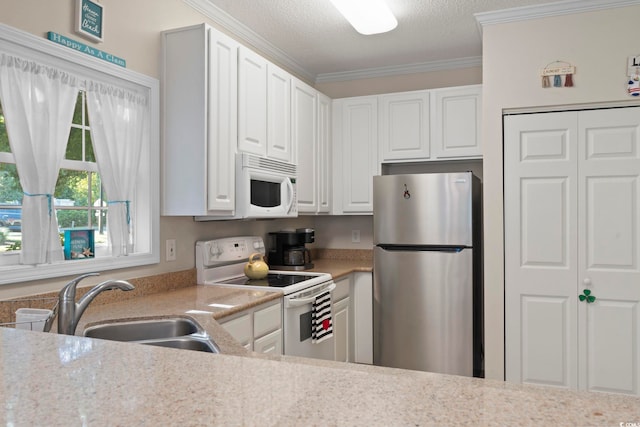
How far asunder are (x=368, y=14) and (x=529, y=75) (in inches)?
43.9

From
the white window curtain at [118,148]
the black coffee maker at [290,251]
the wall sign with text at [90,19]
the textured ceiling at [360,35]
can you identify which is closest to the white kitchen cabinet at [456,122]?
the textured ceiling at [360,35]

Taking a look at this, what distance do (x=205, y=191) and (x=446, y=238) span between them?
167 centimetres

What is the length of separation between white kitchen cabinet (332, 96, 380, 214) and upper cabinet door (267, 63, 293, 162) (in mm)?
813

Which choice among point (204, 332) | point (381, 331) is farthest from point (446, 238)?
point (204, 332)

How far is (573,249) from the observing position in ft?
10.1

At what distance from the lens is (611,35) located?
2.98m

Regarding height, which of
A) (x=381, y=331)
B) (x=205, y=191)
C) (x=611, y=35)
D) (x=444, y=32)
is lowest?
(x=381, y=331)

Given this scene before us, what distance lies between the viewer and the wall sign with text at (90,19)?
220cm

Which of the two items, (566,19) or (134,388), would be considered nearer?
(134,388)

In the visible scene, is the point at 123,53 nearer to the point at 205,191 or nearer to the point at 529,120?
the point at 205,191

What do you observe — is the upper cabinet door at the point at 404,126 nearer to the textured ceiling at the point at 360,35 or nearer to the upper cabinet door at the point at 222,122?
the textured ceiling at the point at 360,35

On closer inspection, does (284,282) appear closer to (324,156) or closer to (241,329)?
(241,329)

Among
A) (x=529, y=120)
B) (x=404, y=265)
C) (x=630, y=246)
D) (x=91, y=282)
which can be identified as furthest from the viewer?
(x=404, y=265)

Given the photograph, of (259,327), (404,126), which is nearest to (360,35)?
(404,126)
